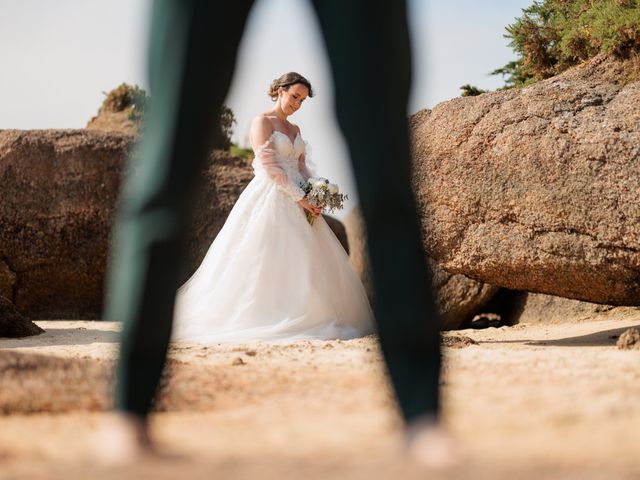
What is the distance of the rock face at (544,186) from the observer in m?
5.86

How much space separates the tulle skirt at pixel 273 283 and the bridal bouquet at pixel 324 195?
0.64 ft

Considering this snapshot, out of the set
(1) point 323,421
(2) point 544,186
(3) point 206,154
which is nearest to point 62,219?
(2) point 544,186

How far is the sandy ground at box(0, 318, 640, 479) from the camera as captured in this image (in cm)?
169

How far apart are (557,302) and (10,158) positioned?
6722 mm

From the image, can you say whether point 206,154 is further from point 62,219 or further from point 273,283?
point 62,219

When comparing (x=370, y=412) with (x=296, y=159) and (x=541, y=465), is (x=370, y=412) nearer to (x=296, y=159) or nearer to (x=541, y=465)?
(x=541, y=465)

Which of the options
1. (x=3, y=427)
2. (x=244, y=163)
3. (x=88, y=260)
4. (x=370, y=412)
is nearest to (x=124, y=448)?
(x=3, y=427)

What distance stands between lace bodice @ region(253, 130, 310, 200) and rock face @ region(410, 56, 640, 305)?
70.4 inches

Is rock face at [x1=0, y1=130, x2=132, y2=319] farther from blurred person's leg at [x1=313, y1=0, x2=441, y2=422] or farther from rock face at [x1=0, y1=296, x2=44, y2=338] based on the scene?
blurred person's leg at [x1=313, y1=0, x2=441, y2=422]

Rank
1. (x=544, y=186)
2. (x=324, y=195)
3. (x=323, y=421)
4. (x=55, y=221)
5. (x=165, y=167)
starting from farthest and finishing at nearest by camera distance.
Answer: (x=55, y=221)
(x=324, y=195)
(x=544, y=186)
(x=323, y=421)
(x=165, y=167)

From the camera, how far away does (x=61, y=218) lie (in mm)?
10266

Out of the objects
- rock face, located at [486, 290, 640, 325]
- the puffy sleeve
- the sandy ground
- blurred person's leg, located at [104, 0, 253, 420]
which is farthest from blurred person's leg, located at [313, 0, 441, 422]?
the puffy sleeve

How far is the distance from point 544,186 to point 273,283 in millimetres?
2783

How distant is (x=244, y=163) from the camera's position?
1124 centimetres
